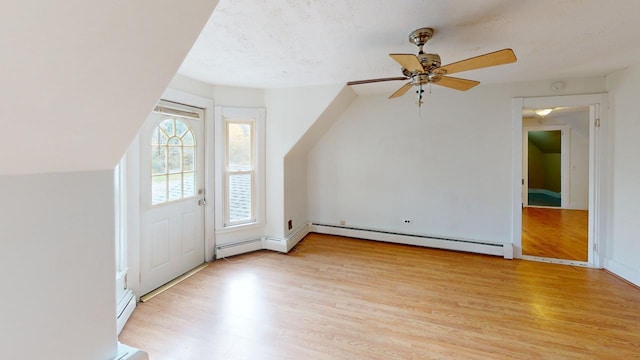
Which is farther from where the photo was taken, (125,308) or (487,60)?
(125,308)

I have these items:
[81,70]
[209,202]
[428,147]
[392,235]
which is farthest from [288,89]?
[81,70]

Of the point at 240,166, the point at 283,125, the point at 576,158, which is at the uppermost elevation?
the point at 283,125

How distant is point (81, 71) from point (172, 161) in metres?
2.31

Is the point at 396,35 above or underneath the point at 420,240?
above

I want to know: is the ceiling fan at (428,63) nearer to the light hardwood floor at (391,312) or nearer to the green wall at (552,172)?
the light hardwood floor at (391,312)

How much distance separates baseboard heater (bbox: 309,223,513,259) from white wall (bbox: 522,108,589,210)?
4.20m

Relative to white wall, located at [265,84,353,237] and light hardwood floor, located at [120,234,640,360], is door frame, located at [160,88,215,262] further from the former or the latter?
white wall, located at [265,84,353,237]

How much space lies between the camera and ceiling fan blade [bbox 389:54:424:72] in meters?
1.79

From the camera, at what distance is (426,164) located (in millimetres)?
4023

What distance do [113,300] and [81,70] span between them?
1050 millimetres

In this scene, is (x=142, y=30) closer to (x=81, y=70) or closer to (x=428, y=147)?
(x=81, y=70)

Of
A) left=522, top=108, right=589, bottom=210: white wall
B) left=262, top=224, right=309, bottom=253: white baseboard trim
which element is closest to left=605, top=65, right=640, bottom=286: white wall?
left=522, top=108, right=589, bottom=210: white wall

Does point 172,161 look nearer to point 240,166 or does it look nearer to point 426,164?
point 240,166

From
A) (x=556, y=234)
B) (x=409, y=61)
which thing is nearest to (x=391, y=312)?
(x=409, y=61)
